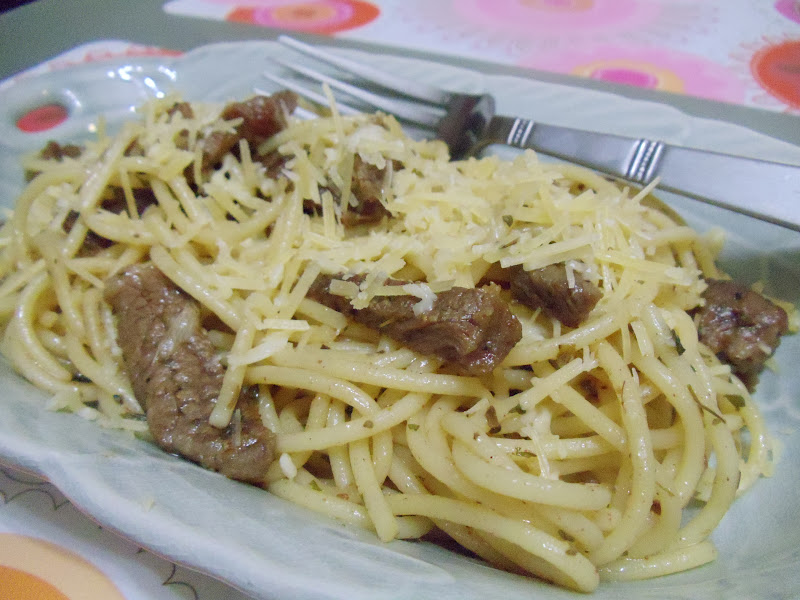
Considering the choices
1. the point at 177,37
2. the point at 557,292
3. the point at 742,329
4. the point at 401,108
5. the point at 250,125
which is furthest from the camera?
the point at 177,37

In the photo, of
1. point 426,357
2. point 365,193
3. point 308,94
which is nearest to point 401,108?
point 308,94

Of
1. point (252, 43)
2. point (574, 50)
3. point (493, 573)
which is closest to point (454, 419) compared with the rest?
point (493, 573)

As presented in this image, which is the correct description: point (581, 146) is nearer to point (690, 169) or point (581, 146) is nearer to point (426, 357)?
point (690, 169)

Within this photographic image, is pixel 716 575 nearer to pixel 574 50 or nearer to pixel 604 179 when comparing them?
pixel 604 179

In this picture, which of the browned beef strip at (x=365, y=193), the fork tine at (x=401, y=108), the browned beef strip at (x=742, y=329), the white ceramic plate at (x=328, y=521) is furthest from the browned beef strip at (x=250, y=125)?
the browned beef strip at (x=742, y=329)

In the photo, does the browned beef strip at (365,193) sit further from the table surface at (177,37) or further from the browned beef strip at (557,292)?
the table surface at (177,37)

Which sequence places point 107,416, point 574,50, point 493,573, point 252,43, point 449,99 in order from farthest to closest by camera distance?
1. point 574,50
2. point 252,43
3. point 449,99
4. point 107,416
5. point 493,573
